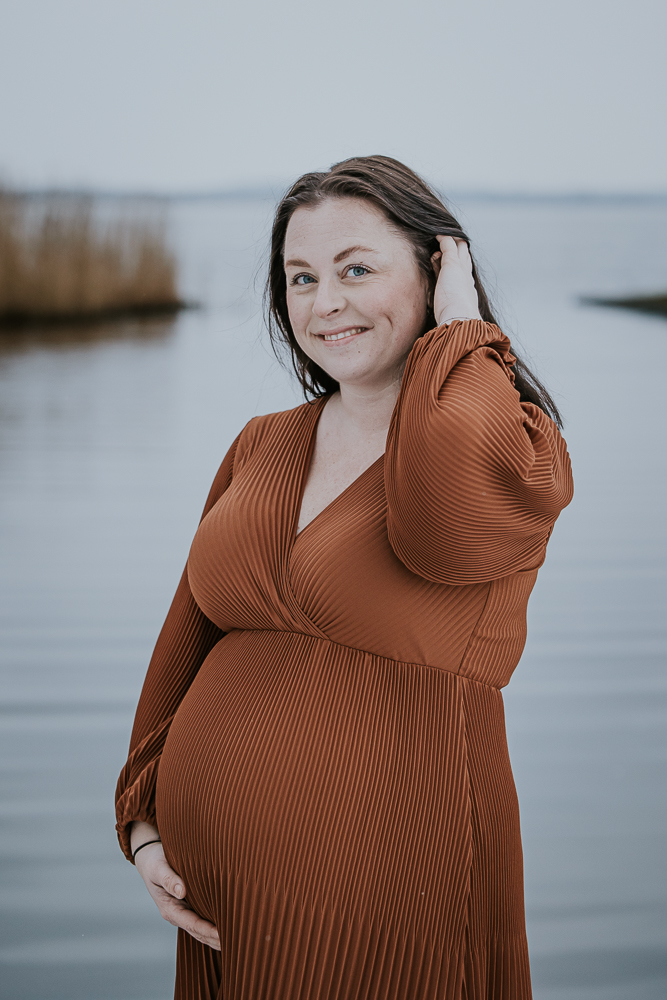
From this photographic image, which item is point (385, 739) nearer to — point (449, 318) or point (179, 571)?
point (449, 318)

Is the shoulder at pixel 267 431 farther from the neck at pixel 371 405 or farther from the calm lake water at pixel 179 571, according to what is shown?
the calm lake water at pixel 179 571

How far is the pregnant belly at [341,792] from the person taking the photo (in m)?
1.00

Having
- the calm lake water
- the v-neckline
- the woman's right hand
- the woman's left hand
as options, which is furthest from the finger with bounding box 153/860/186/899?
the calm lake water

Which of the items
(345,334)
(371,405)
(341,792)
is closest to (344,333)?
(345,334)

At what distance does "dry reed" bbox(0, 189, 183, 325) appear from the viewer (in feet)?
11.5

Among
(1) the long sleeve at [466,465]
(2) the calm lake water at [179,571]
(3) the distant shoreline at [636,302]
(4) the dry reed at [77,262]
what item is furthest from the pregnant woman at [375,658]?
(4) the dry reed at [77,262]

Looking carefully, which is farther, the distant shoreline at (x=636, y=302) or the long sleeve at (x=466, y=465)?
the distant shoreline at (x=636, y=302)

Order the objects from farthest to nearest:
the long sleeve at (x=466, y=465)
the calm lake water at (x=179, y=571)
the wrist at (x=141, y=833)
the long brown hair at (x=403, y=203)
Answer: the calm lake water at (x=179, y=571)
the wrist at (x=141, y=833)
the long brown hair at (x=403, y=203)
the long sleeve at (x=466, y=465)

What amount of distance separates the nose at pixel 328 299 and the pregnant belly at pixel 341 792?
16.3 inches

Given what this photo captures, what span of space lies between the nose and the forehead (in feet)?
0.13

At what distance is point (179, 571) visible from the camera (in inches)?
129

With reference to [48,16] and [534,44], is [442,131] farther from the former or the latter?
[48,16]

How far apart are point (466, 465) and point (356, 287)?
12.8 inches

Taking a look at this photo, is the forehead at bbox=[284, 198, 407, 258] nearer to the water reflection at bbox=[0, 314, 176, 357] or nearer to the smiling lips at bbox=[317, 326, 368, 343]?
the smiling lips at bbox=[317, 326, 368, 343]
